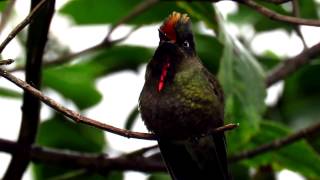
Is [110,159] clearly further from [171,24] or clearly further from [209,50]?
[171,24]

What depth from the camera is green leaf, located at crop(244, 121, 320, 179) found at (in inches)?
129

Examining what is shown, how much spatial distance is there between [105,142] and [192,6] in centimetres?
105

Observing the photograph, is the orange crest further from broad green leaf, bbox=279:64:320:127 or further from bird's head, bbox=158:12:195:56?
broad green leaf, bbox=279:64:320:127

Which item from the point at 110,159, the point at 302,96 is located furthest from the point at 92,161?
the point at 302,96

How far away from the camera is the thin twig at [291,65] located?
3111 mm

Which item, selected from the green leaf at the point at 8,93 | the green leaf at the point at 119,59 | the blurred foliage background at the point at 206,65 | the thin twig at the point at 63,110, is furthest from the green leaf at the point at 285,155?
the thin twig at the point at 63,110

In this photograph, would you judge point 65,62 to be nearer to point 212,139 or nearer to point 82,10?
point 82,10

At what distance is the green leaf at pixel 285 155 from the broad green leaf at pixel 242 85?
0.79 feet

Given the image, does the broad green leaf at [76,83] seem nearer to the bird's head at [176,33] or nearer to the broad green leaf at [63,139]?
the broad green leaf at [63,139]

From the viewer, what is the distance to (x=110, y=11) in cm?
374

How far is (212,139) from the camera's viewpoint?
259 cm

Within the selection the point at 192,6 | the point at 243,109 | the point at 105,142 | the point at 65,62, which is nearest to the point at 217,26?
the point at 192,6

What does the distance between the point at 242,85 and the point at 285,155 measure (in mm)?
575

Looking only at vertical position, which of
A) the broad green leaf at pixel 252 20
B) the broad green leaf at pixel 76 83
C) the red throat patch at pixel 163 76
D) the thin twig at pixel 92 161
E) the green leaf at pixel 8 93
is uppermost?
the broad green leaf at pixel 252 20
